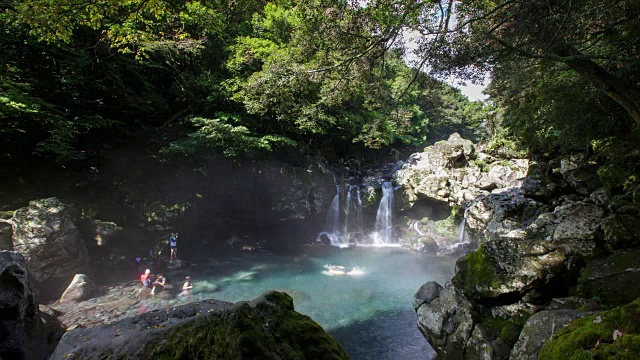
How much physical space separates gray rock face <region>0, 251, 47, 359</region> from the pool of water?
4937 millimetres

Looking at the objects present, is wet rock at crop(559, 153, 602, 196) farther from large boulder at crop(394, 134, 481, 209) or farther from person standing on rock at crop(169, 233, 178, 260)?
person standing on rock at crop(169, 233, 178, 260)

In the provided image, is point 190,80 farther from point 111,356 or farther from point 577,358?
point 577,358

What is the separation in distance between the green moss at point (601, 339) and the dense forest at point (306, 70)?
425cm

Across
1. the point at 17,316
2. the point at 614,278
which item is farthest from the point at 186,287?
the point at 614,278

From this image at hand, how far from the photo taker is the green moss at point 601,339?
2385 mm

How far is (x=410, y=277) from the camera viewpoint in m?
14.9

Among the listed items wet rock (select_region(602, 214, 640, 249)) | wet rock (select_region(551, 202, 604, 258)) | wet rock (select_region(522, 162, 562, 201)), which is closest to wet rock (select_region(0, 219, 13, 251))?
wet rock (select_region(551, 202, 604, 258))

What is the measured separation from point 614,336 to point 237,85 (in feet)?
56.2

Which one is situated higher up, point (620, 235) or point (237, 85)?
point (237, 85)

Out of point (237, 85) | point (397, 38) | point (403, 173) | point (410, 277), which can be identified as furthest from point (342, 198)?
point (397, 38)

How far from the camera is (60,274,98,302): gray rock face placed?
11.1 metres

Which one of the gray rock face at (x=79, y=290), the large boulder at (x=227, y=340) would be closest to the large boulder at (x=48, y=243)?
the gray rock face at (x=79, y=290)

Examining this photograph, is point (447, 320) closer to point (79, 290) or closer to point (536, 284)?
point (536, 284)

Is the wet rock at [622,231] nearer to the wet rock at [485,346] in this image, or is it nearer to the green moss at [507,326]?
the green moss at [507,326]
